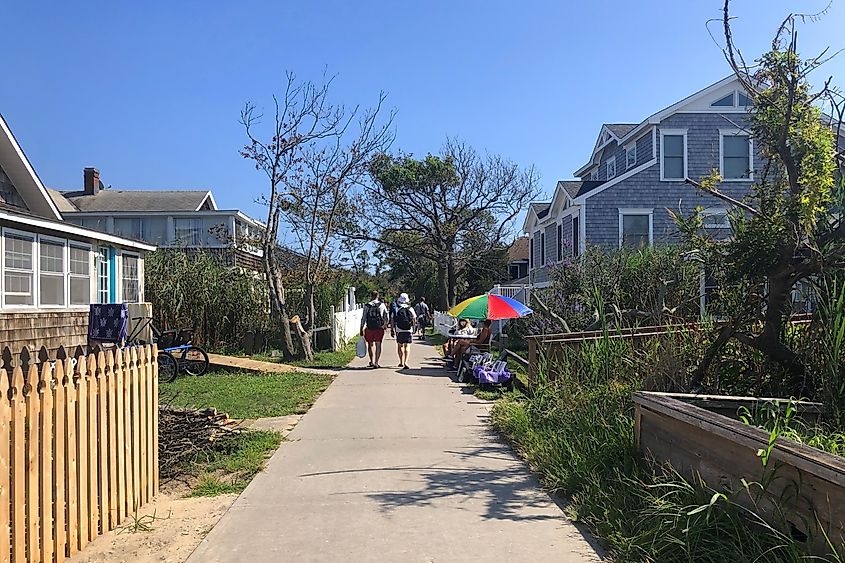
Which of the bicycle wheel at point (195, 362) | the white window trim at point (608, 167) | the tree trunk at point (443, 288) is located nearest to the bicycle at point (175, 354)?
the bicycle wheel at point (195, 362)

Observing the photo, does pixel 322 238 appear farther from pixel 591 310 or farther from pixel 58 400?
pixel 58 400

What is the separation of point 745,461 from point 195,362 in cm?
1401

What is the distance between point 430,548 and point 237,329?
1904cm

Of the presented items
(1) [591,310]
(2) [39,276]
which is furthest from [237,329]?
(1) [591,310]

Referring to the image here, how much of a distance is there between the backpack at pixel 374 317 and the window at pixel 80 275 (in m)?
6.57

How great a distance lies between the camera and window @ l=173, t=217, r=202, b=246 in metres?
37.8

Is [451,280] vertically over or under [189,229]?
under

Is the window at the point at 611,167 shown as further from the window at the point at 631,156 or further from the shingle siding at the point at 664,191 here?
the shingle siding at the point at 664,191

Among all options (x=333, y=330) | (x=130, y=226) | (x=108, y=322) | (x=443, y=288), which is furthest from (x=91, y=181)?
(x=108, y=322)

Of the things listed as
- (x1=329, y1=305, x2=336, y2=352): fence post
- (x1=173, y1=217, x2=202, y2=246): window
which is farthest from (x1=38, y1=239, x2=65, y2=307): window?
(x1=173, y1=217, x2=202, y2=246): window

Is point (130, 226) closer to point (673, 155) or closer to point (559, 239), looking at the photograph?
point (559, 239)

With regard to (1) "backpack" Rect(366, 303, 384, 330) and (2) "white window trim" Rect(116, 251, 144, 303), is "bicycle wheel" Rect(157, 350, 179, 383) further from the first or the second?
(2) "white window trim" Rect(116, 251, 144, 303)

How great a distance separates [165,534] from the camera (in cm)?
559

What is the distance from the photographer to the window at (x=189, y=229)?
37.8m
